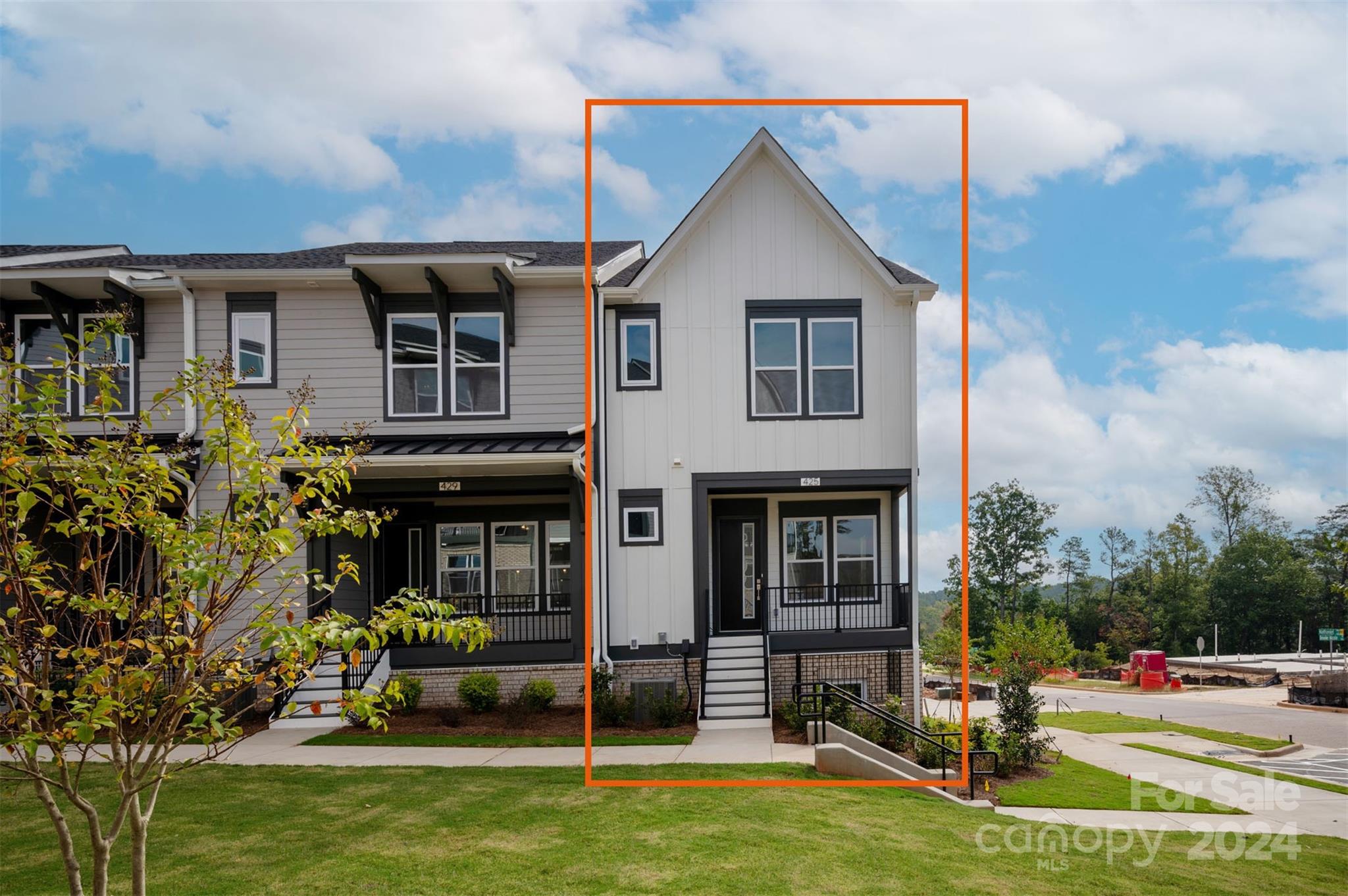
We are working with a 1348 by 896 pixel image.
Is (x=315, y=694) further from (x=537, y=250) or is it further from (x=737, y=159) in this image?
(x=737, y=159)

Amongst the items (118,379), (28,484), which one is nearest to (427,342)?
(118,379)

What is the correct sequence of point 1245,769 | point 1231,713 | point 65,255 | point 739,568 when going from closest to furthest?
point 1245,769 → point 739,568 → point 65,255 → point 1231,713

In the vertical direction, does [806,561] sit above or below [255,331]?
below

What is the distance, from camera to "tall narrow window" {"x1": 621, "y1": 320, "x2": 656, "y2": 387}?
17359mm

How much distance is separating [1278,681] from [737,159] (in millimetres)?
38874

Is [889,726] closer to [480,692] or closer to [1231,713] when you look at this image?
[480,692]

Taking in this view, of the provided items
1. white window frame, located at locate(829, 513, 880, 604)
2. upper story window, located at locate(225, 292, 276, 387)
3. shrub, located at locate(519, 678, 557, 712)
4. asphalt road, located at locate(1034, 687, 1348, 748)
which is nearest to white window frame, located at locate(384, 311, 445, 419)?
upper story window, located at locate(225, 292, 276, 387)

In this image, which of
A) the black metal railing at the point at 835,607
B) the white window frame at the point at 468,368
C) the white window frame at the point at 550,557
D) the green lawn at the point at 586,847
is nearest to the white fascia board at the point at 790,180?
the white window frame at the point at 468,368

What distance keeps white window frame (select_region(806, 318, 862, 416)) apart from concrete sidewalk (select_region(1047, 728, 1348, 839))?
25.2ft

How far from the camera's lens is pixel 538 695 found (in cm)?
1620

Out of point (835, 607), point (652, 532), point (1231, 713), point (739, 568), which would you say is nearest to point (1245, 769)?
point (835, 607)

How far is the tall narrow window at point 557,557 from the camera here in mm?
18531

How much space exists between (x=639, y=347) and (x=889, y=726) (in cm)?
785

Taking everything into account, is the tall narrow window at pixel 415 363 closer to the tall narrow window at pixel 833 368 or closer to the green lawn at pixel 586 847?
the tall narrow window at pixel 833 368
